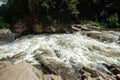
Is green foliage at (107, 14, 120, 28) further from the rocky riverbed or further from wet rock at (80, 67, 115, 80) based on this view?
wet rock at (80, 67, 115, 80)

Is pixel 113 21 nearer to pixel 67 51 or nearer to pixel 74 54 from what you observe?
pixel 67 51

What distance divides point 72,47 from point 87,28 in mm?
3644

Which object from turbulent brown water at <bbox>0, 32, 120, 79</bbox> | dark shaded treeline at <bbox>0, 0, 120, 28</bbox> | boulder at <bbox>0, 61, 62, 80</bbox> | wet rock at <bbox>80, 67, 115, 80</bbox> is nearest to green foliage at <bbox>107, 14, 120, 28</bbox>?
dark shaded treeline at <bbox>0, 0, 120, 28</bbox>

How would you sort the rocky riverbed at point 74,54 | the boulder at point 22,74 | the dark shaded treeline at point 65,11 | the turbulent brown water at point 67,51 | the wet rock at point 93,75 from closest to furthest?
the boulder at point 22,74
the wet rock at point 93,75
the rocky riverbed at point 74,54
the turbulent brown water at point 67,51
the dark shaded treeline at point 65,11

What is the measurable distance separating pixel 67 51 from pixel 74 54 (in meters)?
0.55

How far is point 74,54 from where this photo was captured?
37.4 ft

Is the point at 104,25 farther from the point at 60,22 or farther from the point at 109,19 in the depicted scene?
the point at 60,22

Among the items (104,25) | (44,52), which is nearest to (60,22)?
(104,25)

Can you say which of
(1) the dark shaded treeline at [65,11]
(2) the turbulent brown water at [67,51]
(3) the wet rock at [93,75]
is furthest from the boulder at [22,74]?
(1) the dark shaded treeline at [65,11]

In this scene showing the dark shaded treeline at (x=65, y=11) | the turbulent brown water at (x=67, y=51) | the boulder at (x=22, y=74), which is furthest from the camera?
the dark shaded treeline at (x=65, y=11)

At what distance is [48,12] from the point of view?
614 inches

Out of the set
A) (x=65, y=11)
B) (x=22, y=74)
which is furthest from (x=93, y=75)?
(x=65, y=11)

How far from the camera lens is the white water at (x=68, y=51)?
10.6 metres

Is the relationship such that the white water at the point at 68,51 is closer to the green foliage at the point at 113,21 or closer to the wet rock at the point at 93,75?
the wet rock at the point at 93,75
